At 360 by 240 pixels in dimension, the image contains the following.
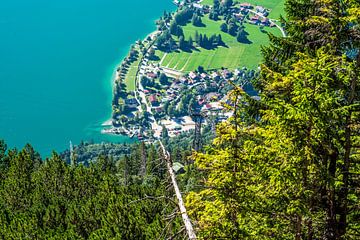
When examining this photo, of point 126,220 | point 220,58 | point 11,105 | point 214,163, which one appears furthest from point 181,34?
point 214,163

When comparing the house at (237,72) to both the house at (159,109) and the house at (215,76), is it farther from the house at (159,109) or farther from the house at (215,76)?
the house at (159,109)

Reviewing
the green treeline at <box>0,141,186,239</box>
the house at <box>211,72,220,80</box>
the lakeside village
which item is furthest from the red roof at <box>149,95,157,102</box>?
the green treeline at <box>0,141,186,239</box>

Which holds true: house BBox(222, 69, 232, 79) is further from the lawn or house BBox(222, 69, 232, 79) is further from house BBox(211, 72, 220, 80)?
the lawn

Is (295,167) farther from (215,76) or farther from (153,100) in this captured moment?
(215,76)

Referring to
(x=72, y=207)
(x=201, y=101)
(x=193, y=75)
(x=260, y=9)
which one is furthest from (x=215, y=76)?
(x=72, y=207)

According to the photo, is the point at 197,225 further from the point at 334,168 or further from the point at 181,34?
the point at 181,34

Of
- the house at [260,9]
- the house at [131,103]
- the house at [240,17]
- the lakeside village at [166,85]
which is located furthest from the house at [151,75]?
the house at [260,9]
